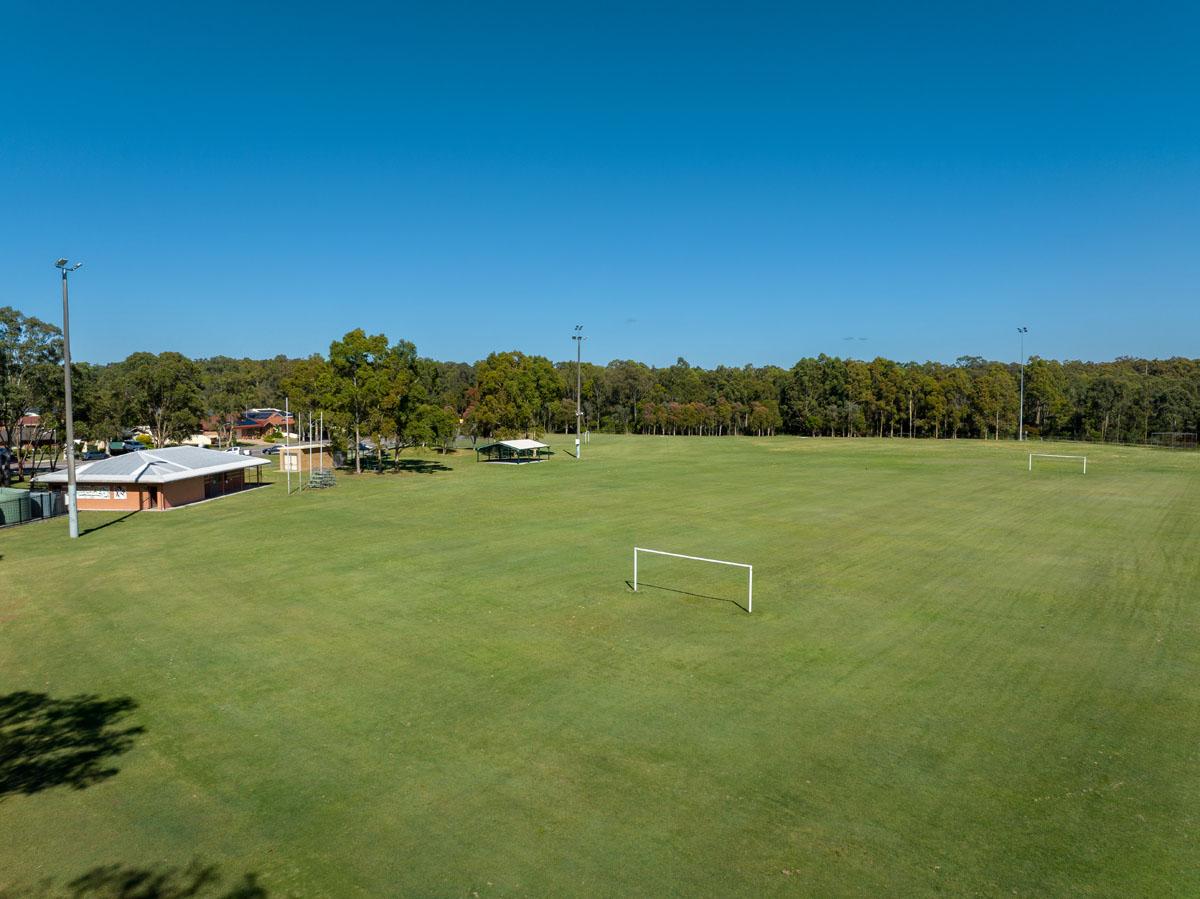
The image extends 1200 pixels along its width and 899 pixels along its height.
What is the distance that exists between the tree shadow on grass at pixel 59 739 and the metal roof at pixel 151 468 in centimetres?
2698

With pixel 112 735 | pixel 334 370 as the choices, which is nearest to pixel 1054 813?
pixel 112 735

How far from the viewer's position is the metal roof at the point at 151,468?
3747 cm

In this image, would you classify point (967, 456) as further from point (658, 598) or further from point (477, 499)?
point (658, 598)

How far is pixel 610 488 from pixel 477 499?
927 centimetres

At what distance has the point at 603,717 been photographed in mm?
12969

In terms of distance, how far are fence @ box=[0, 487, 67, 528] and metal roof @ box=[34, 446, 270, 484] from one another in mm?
1411

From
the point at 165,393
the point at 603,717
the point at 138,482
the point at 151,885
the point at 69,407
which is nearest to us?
the point at 151,885

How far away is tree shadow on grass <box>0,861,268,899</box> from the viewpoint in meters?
8.34

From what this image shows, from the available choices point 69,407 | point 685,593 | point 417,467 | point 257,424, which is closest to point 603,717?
point 685,593

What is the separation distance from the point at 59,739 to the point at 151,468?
30.6m

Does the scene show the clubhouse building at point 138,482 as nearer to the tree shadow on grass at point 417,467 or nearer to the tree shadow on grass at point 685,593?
the tree shadow on grass at point 417,467

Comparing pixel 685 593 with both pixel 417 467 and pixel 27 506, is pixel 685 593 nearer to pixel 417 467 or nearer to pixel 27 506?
pixel 27 506

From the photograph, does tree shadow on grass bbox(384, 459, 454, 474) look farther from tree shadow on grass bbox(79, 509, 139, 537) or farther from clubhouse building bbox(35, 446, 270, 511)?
tree shadow on grass bbox(79, 509, 139, 537)

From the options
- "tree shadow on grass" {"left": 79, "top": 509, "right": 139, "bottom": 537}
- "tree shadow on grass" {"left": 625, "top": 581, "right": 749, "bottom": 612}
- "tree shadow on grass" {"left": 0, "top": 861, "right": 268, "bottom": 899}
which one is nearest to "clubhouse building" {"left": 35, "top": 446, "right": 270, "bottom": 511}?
"tree shadow on grass" {"left": 79, "top": 509, "right": 139, "bottom": 537}
